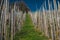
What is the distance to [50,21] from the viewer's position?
4.70 metres

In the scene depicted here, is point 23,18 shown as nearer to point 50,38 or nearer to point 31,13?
point 31,13

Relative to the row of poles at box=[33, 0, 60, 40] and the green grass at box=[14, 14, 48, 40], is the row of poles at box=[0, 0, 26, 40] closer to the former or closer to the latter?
the green grass at box=[14, 14, 48, 40]

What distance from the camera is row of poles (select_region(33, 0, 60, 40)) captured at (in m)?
4.66

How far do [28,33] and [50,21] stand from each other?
1.72 ft

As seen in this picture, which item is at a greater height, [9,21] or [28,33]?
[9,21]

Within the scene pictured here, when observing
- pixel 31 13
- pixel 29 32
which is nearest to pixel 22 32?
pixel 29 32

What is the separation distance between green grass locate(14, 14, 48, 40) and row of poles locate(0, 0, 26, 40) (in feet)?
0.29

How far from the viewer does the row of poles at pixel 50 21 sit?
466 centimetres

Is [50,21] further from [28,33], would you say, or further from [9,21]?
[9,21]

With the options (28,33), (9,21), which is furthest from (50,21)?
(9,21)

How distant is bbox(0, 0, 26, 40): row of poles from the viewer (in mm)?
4648

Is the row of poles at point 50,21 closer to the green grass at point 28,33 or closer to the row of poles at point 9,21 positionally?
the green grass at point 28,33

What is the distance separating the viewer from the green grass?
4668 mm

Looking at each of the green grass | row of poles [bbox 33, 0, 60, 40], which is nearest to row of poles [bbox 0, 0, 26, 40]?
the green grass
